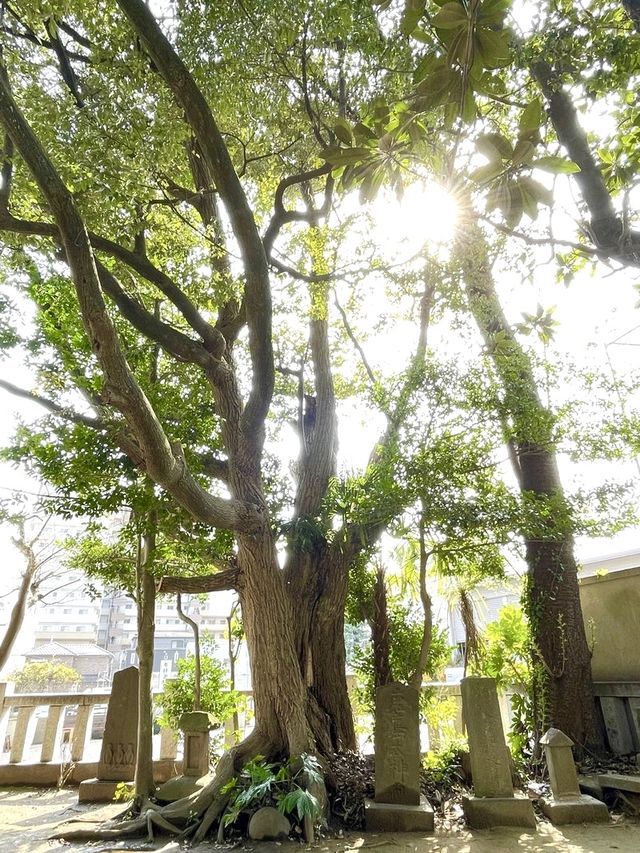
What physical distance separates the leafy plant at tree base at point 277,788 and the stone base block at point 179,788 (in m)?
0.71

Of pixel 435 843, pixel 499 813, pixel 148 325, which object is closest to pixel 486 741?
pixel 499 813

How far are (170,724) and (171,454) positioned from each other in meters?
4.37

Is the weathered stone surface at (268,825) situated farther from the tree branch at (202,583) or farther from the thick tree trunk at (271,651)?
the tree branch at (202,583)

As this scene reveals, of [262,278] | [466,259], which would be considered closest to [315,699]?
[262,278]

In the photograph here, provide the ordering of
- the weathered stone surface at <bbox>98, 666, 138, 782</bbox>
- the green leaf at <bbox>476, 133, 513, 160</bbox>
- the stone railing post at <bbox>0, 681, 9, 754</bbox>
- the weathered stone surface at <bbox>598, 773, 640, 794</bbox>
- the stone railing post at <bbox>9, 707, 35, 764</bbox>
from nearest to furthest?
the green leaf at <bbox>476, 133, 513, 160</bbox>
the weathered stone surface at <bbox>598, 773, 640, 794</bbox>
the weathered stone surface at <bbox>98, 666, 138, 782</bbox>
the stone railing post at <bbox>9, 707, 35, 764</bbox>
the stone railing post at <bbox>0, 681, 9, 754</bbox>

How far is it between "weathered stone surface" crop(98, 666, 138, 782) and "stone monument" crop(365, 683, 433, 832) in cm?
300

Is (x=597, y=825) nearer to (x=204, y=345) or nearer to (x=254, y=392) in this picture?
(x=254, y=392)

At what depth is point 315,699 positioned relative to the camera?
5.43 metres

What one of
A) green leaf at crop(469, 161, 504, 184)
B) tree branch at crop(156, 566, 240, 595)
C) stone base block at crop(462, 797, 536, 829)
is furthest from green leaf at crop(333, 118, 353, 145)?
stone base block at crop(462, 797, 536, 829)

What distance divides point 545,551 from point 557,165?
5.96m

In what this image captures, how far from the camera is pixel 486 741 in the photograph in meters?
4.59

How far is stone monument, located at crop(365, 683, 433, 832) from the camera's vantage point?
4238 mm

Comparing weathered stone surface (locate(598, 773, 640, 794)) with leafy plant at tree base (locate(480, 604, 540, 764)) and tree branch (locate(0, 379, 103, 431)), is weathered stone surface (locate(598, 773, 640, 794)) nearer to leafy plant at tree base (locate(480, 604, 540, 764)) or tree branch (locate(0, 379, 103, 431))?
leafy plant at tree base (locate(480, 604, 540, 764))

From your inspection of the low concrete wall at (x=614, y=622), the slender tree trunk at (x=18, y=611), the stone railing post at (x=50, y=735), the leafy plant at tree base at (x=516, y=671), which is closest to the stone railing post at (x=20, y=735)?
the stone railing post at (x=50, y=735)
